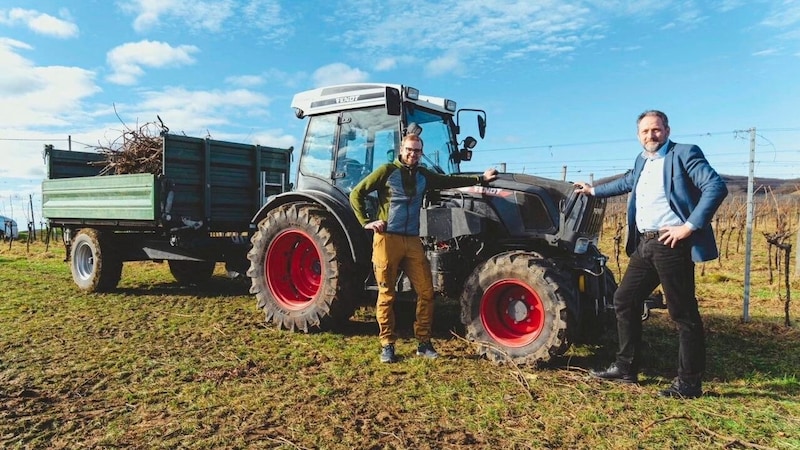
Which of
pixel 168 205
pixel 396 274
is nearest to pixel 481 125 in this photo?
pixel 396 274

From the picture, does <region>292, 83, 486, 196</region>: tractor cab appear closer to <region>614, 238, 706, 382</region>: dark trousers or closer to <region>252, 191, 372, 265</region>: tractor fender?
<region>252, 191, 372, 265</region>: tractor fender

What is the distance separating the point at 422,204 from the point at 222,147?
3726 mm

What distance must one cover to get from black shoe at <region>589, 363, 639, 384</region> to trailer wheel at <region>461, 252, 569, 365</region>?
301mm

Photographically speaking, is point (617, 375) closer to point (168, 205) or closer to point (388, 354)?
point (388, 354)

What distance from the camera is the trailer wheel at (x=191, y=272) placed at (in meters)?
8.75

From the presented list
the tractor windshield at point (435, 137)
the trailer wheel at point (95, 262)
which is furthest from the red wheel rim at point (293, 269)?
the trailer wheel at point (95, 262)

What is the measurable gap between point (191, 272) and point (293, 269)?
351 cm

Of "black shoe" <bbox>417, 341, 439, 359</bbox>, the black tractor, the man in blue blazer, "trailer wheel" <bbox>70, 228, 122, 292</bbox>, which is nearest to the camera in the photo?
the man in blue blazer

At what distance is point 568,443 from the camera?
3041 mm

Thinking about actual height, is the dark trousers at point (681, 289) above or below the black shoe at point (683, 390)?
above

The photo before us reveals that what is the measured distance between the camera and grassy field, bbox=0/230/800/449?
123 inches

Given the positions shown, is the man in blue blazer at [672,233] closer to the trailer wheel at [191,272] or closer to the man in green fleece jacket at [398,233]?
the man in green fleece jacket at [398,233]

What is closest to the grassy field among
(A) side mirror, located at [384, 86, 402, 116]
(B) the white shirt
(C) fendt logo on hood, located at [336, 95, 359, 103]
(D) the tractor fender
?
(D) the tractor fender

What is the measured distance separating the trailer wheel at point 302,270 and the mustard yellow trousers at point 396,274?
0.77m
